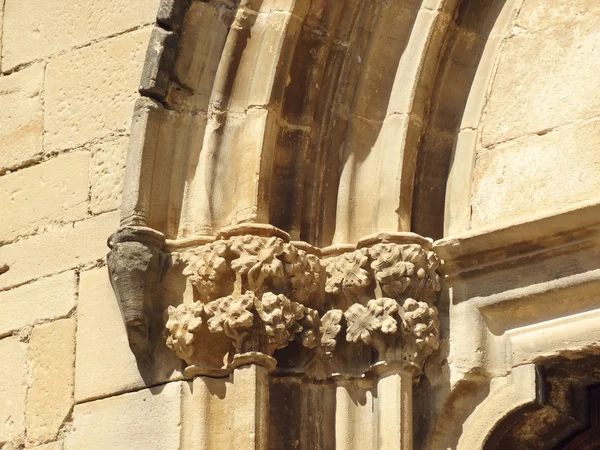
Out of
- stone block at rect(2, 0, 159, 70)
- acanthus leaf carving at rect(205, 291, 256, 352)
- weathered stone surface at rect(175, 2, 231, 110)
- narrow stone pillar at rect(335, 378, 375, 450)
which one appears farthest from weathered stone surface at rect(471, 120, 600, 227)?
stone block at rect(2, 0, 159, 70)

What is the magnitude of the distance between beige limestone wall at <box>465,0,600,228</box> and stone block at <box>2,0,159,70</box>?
1166mm

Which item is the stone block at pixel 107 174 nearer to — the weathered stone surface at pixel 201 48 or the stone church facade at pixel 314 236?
the stone church facade at pixel 314 236

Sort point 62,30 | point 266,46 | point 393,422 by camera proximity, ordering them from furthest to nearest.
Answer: point 62,30 < point 266,46 < point 393,422

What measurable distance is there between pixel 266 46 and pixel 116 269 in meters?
0.83

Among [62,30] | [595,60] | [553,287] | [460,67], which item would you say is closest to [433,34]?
[460,67]

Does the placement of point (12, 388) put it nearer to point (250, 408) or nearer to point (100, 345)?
point (100, 345)

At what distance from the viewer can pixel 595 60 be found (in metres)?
5.51

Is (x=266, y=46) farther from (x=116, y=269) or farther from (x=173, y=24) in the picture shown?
(x=116, y=269)

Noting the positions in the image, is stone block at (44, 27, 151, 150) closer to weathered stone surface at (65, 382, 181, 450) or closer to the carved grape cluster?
the carved grape cluster

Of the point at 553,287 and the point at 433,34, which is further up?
the point at 433,34

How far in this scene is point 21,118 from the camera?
6.14 metres

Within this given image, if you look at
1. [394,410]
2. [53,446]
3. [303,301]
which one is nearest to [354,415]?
[394,410]

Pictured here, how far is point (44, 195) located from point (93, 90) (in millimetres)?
378

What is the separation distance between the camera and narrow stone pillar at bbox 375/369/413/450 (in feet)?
17.2
